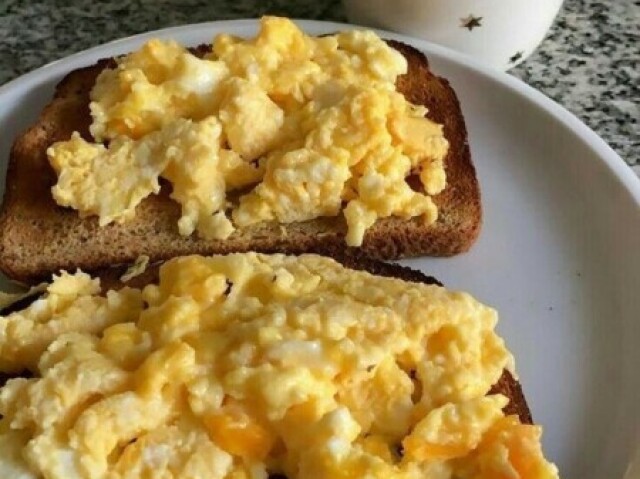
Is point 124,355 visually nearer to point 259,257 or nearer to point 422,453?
point 259,257

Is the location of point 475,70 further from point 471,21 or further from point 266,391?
point 266,391

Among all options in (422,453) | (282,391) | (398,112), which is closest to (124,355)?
(282,391)

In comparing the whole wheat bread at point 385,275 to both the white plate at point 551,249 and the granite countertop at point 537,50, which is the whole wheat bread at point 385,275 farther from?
the granite countertop at point 537,50

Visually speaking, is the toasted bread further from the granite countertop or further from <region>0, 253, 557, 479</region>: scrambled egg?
the granite countertop

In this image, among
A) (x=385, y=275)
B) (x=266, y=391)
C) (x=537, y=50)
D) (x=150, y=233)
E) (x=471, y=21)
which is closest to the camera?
(x=266, y=391)

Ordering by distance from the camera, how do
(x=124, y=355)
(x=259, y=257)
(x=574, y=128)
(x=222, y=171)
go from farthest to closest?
1. (x=574, y=128)
2. (x=222, y=171)
3. (x=259, y=257)
4. (x=124, y=355)

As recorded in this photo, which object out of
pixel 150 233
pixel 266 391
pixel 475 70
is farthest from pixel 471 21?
pixel 266 391
